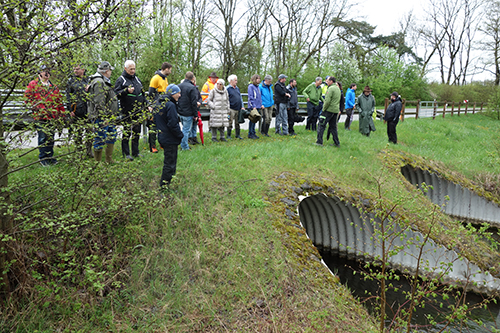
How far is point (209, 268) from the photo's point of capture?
4922 mm

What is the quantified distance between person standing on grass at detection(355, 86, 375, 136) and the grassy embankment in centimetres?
584

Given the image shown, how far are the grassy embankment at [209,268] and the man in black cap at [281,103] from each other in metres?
3.99

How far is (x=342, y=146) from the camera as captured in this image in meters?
10.7

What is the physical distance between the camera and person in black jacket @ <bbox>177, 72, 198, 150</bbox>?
8150 millimetres

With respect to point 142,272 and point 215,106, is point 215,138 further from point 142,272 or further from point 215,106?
point 142,272

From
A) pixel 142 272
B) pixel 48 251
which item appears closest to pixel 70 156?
pixel 48 251

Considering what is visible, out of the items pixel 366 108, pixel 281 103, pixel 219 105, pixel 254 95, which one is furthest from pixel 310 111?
pixel 219 105

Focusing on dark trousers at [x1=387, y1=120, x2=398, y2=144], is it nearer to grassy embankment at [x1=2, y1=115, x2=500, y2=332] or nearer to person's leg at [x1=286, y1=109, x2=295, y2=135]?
person's leg at [x1=286, y1=109, x2=295, y2=135]

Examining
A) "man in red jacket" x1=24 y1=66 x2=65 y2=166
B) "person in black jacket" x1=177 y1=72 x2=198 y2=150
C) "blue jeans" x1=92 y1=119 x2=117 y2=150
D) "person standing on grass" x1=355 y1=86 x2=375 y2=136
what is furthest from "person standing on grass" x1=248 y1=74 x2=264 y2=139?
"man in red jacket" x1=24 y1=66 x2=65 y2=166

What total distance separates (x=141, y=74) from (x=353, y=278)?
59.1 ft

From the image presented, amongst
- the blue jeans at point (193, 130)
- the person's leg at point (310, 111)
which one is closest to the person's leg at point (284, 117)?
the person's leg at point (310, 111)

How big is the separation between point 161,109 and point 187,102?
251cm

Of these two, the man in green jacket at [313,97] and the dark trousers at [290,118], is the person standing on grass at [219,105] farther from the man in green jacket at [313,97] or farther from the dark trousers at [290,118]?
the man in green jacket at [313,97]

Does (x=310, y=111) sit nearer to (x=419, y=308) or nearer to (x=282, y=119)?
(x=282, y=119)
